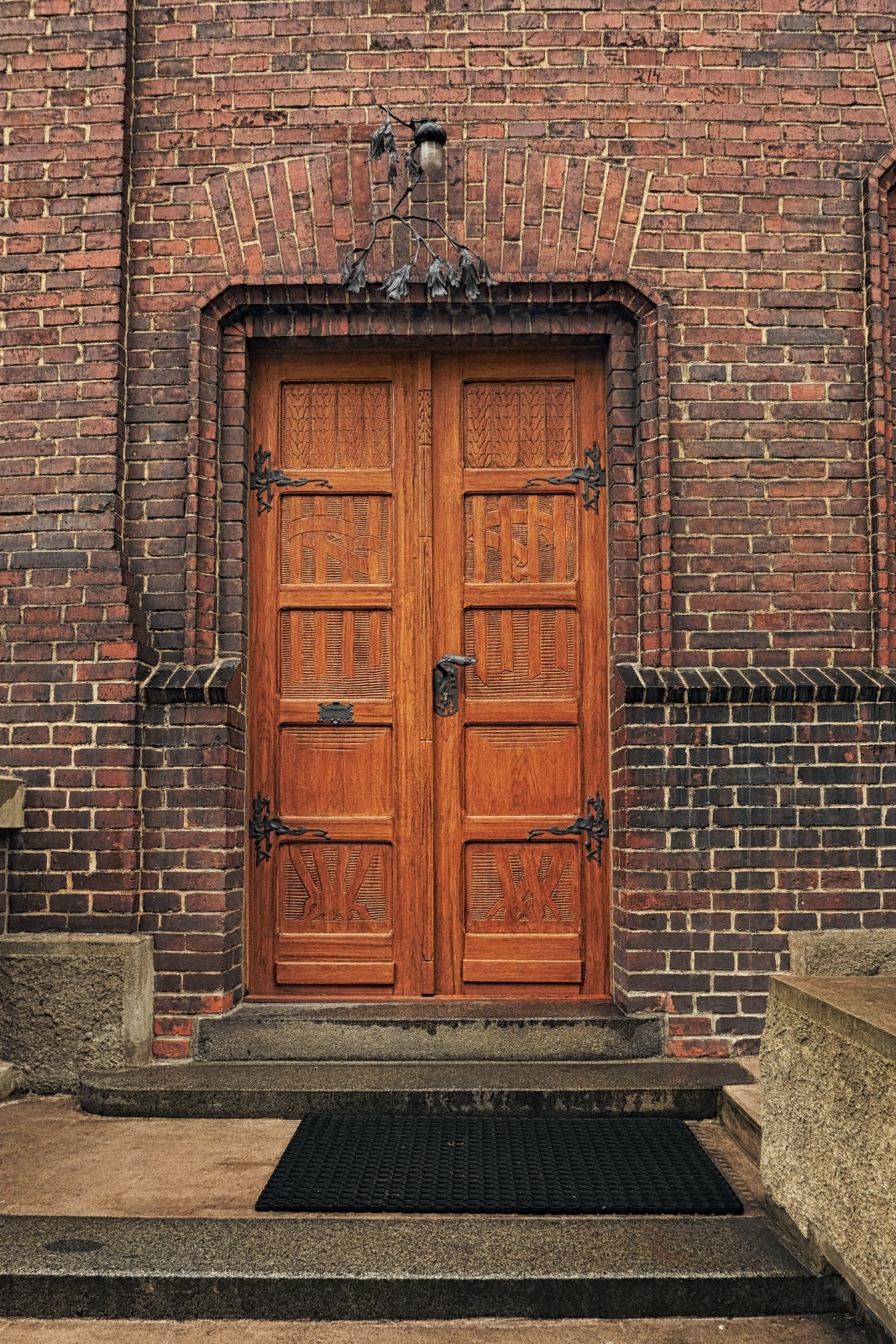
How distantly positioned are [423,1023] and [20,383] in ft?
10.2

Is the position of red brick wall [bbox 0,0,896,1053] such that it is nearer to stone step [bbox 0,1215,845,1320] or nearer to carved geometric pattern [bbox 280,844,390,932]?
carved geometric pattern [bbox 280,844,390,932]

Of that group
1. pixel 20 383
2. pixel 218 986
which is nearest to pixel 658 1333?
pixel 218 986

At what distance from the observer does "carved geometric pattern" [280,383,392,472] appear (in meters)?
4.74

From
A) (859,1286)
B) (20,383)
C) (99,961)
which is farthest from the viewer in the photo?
(20,383)

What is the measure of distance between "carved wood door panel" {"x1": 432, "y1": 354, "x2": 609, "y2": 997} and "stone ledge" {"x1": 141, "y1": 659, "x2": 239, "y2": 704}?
92cm

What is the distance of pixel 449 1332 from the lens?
8.43 ft

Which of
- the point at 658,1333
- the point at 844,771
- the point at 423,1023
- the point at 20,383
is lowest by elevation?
the point at 658,1333

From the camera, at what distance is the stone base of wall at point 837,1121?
2.35m

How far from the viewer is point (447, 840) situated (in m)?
4.62

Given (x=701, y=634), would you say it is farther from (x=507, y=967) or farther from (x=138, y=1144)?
(x=138, y=1144)

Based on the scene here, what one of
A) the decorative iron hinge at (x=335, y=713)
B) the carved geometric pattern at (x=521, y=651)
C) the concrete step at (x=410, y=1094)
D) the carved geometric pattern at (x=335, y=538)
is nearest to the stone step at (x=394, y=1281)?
the concrete step at (x=410, y=1094)

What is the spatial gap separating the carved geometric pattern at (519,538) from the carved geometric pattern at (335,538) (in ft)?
1.24

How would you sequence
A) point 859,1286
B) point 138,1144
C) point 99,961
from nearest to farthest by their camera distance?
point 859,1286
point 138,1144
point 99,961

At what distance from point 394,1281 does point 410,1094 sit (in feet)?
3.95
